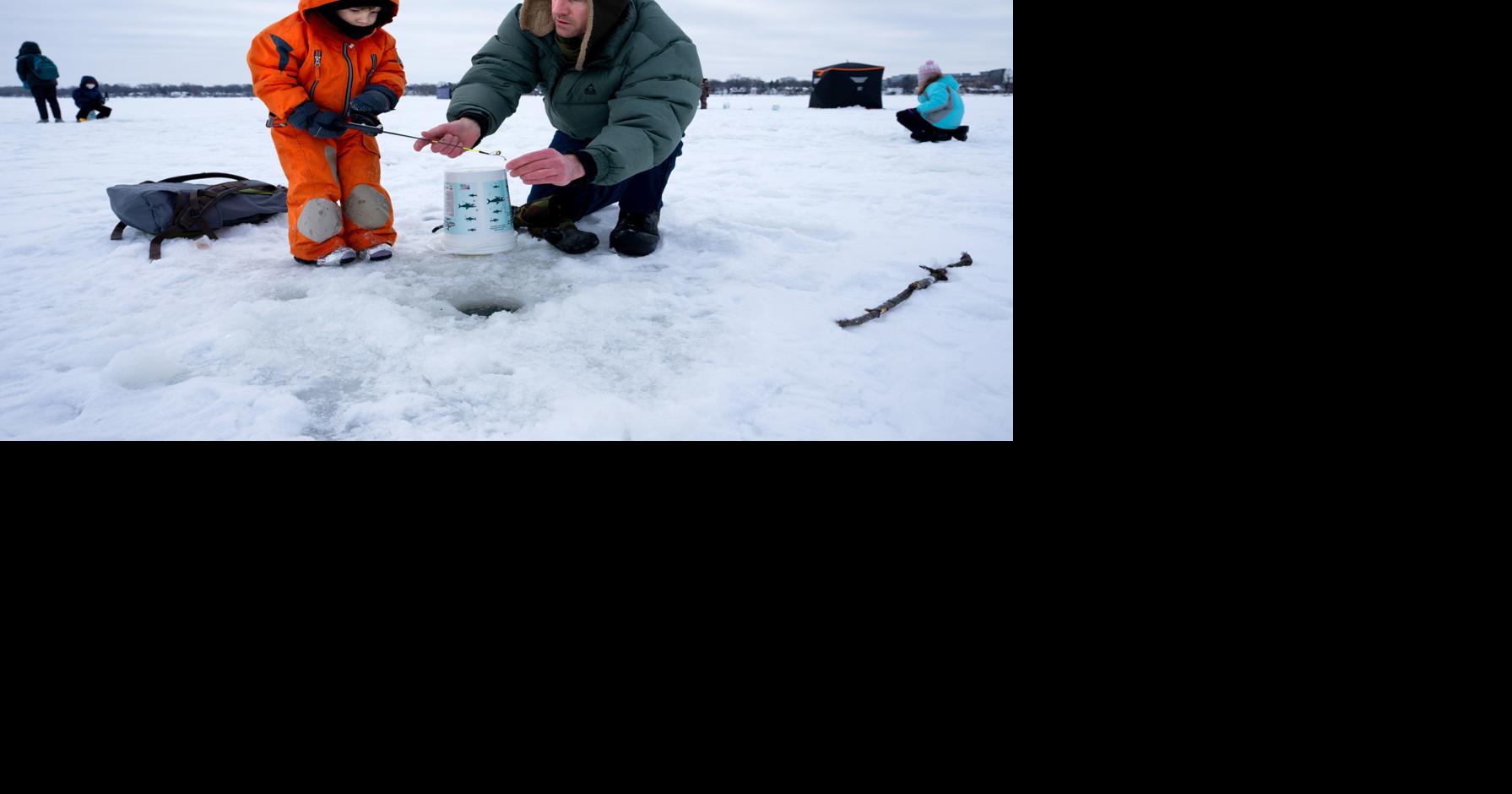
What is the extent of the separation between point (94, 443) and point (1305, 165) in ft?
6.01

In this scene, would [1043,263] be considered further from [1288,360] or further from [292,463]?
[292,463]

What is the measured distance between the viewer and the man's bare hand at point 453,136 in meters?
2.74

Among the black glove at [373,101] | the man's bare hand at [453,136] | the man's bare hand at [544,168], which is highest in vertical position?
the black glove at [373,101]

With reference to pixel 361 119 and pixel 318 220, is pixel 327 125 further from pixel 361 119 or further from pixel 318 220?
pixel 318 220

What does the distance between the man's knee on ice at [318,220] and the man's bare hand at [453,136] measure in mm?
397

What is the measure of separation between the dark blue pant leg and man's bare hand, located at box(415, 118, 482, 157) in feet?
1.29

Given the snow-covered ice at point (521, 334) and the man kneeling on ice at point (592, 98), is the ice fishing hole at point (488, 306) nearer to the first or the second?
the snow-covered ice at point (521, 334)

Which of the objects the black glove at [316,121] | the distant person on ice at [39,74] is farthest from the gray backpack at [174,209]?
the distant person on ice at [39,74]

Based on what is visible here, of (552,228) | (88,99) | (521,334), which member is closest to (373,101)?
(552,228)

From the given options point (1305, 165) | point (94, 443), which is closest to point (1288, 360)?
point (1305, 165)

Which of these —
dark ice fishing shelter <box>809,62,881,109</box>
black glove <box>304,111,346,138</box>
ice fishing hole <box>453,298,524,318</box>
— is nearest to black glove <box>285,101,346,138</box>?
black glove <box>304,111,346,138</box>

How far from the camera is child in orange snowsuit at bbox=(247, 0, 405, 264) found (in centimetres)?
262

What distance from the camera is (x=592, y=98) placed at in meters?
3.06

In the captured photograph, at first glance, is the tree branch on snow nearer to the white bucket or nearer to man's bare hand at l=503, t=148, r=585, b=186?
man's bare hand at l=503, t=148, r=585, b=186
